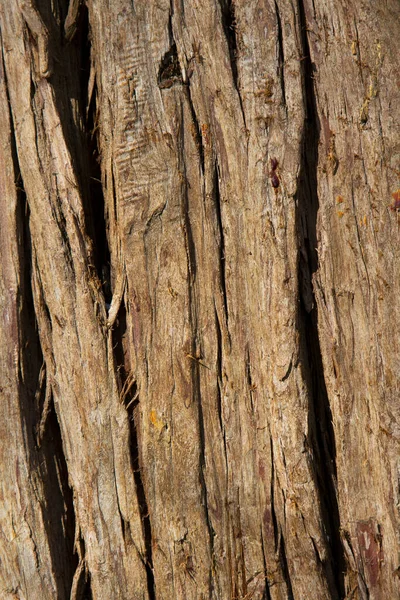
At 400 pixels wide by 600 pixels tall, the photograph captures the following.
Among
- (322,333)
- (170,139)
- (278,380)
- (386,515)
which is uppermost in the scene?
(170,139)

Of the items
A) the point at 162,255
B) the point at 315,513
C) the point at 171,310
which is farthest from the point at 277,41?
the point at 315,513

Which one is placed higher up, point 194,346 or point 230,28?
point 230,28

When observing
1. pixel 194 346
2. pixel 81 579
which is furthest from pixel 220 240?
pixel 81 579

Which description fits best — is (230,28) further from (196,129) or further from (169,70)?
(196,129)

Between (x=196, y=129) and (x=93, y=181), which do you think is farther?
(x=93, y=181)

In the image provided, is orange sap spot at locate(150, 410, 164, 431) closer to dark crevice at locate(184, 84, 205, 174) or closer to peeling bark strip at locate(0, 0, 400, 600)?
peeling bark strip at locate(0, 0, 400, 600)

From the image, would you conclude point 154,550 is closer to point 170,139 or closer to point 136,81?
point 170,139

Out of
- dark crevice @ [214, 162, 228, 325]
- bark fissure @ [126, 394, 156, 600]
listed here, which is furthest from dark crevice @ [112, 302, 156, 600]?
dark crevice @ [214, 162, 228, 325]
